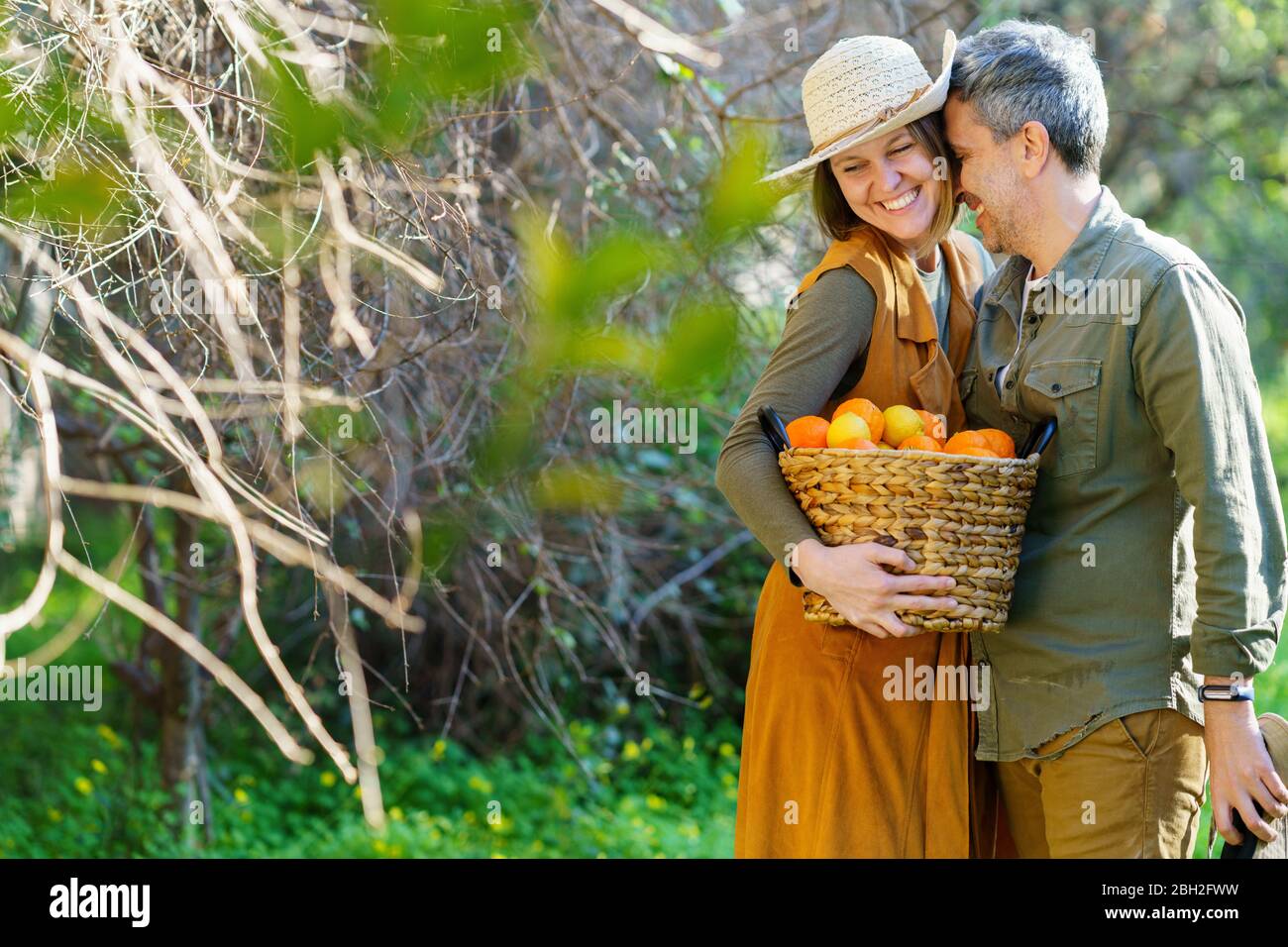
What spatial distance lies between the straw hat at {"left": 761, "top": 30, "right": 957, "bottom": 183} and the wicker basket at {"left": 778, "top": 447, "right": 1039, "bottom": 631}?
1.84ft

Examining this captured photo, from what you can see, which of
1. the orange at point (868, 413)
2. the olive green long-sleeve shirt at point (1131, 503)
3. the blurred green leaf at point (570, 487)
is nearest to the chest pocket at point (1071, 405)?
the olive green long-sleeve shirt at point (1131, 503)

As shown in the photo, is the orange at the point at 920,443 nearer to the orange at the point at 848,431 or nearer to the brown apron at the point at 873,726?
the orange at the point at 848,431

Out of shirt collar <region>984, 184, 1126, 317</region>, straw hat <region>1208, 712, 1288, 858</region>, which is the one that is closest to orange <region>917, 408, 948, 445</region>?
shirt collar <region>984, 184, 1126, 317</region>

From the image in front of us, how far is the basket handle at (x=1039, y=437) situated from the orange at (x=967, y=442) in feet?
0.28

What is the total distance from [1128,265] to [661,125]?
221 cm

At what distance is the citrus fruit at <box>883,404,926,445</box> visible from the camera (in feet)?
6.40

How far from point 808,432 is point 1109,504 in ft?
1.48

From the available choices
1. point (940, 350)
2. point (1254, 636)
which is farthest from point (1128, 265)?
point (1254, 636)

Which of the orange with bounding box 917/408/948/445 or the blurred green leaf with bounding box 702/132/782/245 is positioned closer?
the orange with bounding box 917/408/948/445

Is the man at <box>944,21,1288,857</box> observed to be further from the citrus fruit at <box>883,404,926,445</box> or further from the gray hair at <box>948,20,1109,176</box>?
the citrus fruit at <box>883,404,926,445</box>

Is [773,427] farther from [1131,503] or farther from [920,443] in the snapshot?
[1131,503]

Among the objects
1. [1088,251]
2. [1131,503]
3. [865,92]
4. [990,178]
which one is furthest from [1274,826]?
[865,92]

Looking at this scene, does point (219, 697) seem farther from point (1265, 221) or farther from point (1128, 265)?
point (1265, 221)

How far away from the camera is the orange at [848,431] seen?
1.90 metres
